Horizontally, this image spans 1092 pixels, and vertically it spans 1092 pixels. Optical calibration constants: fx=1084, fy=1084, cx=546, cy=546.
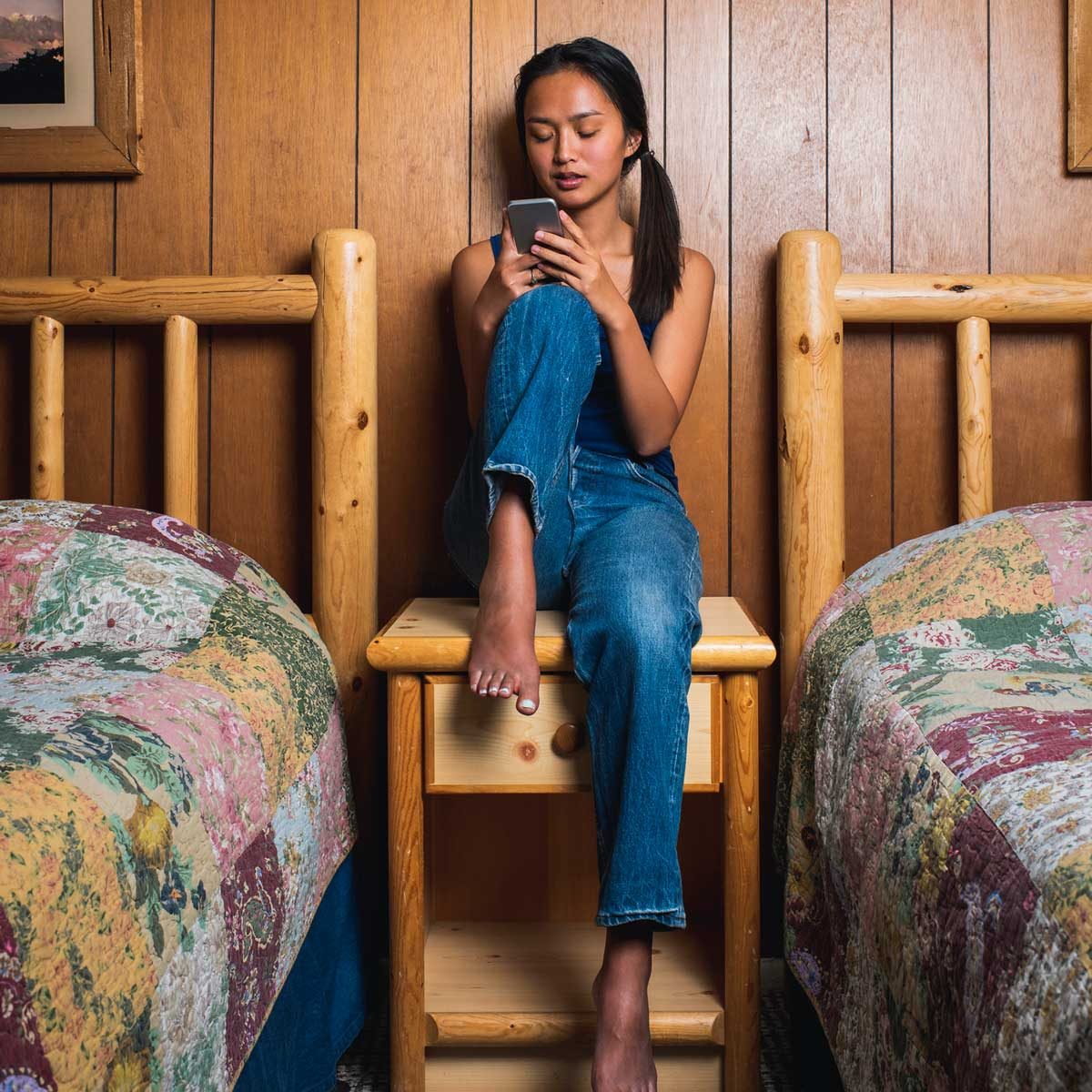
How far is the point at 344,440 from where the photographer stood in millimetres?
1356

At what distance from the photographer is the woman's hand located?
1187 millimetres

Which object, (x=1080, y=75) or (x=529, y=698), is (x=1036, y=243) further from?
(x=529, y=698)

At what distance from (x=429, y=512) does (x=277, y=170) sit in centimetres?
50

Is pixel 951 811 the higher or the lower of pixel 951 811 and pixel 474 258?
the lower

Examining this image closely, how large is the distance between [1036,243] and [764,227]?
36cm

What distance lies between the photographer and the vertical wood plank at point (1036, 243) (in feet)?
4.68

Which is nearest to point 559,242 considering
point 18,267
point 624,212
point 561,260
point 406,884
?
point 561,260

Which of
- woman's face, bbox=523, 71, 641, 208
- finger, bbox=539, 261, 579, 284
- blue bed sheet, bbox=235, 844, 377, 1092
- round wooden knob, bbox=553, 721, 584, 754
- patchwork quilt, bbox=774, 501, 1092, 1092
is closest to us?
patchwork quilt, bbox=774, 501, 1092, 1092

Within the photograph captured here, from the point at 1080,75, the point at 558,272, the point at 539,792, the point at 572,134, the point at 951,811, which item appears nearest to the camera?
the point at 951,811

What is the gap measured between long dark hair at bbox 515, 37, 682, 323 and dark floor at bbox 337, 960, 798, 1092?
878 mm

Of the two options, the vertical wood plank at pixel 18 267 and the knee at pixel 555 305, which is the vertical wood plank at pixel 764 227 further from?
the vertical wood plank at pixel 18 267

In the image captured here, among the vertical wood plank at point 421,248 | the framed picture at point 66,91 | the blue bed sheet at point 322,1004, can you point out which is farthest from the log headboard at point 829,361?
the framed picture at point 66,91

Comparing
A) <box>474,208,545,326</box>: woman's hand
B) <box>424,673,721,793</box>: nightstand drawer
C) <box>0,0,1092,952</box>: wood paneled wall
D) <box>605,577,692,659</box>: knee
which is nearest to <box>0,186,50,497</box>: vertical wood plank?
<box>0,0,1092,952</box>: wood paneled wall

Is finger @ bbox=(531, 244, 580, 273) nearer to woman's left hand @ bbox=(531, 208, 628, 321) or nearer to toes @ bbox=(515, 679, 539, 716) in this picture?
woman's left hand @ bbox=(531, 208, 628, 321)
